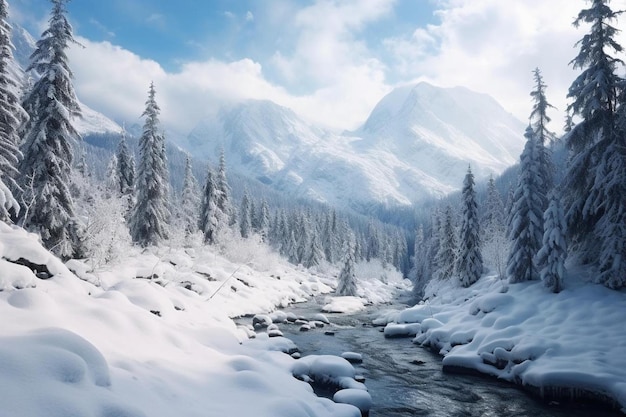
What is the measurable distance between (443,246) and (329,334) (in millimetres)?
26170

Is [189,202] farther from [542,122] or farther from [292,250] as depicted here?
[542,122]

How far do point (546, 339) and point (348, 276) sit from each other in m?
38.6

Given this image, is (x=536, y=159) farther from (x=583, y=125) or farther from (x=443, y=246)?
(x=443, y=246)

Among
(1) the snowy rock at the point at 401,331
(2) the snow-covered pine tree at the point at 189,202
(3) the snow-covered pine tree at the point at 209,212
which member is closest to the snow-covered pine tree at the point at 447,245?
(1) the snowy rock at the point at 401,331

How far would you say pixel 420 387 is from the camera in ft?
51.6

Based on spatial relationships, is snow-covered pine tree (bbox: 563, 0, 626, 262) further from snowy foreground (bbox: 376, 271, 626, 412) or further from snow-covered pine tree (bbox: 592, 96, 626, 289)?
snowy foreground (bbox: 376, 271, 626, 412)

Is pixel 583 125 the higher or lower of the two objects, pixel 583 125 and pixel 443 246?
the higher

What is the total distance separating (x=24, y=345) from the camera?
6527mm

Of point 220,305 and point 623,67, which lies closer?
point 623,67

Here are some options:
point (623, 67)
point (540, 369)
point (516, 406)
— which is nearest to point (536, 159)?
point (623, 67)

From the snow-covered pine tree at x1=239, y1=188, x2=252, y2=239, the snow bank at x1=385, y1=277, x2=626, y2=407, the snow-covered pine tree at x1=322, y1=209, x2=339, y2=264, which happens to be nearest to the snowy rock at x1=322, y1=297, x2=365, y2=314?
the snow bank at x1=385, y1=277, x2=626, y2=407

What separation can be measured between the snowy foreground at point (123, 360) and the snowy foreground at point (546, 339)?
295 inches

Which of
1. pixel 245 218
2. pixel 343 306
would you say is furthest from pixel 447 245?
pixel 245 218

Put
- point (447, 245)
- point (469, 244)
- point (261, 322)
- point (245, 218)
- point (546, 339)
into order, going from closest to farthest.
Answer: point (546, 339) < point (261, 322) < point (469, 244) < point (447, 245) < point (245, 218)
